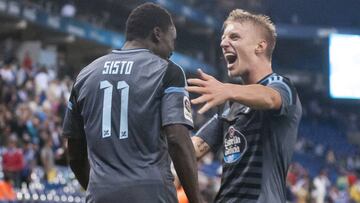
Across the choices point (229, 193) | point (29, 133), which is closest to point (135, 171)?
point (229, 193)

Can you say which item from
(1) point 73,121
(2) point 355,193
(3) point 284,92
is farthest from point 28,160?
(2) point 355,193

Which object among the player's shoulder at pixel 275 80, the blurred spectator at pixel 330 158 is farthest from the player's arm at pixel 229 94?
Result: the blurred spectator at pixel 330 158

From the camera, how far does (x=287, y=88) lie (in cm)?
393

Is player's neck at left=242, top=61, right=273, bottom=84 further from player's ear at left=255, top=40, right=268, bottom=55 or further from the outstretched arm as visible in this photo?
the outstretched arm

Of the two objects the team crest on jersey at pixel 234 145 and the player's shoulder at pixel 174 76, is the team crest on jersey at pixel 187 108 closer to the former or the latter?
the player's shoulder at pixel 174 76

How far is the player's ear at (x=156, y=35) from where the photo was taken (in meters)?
4.15

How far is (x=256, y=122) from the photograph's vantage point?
4066 mm

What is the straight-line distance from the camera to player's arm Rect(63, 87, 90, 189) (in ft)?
14.0

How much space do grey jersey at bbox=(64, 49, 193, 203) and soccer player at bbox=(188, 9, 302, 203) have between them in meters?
0.29

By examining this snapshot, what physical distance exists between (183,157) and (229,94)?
46 centimetres

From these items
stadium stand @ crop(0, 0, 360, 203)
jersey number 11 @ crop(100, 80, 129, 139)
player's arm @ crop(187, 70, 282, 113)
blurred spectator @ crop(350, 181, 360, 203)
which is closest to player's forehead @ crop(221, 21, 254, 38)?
player's arm @ crop(187, 70, 282, 113)

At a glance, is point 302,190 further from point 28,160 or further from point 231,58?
point 231,58

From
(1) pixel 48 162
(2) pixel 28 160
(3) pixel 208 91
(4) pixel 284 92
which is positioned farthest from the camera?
(1) pixel 48 162

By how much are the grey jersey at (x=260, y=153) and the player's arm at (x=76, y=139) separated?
802mm
